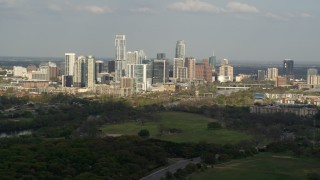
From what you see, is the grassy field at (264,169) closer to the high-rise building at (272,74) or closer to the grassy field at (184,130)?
the grassy field at (184,130)

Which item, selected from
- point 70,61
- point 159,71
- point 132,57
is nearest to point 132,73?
point 159,71

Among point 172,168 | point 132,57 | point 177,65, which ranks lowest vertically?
point 172,168

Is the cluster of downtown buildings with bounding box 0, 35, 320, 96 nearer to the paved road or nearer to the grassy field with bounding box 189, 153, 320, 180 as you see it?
the paved road

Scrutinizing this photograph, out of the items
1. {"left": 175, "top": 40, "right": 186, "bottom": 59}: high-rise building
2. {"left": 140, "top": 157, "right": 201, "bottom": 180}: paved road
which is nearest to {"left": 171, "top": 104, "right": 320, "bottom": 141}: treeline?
{"left": 140, "top": 157, "right": 201, "bottom": 180}: paved road

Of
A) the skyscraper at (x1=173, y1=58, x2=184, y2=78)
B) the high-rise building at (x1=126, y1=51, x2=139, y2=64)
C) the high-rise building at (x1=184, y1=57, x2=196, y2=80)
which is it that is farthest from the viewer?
the high-rise building at (x1=126, y1=51, x2=139, y2=64)

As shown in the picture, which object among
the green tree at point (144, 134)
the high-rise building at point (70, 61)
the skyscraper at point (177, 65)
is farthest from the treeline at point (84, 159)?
the skyscraper at point (177, 65)

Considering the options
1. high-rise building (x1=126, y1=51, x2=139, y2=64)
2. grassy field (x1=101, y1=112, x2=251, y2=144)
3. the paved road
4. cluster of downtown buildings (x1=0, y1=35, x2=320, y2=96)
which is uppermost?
high-rise building (x1=126, y1=51, x2=139, y2=64)

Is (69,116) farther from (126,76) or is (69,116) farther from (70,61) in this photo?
(70,61)
